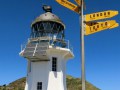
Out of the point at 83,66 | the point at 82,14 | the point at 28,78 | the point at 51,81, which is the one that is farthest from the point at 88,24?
the point at 28,78

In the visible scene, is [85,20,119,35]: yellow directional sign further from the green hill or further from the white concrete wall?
the green hill

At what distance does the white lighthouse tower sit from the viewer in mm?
22656

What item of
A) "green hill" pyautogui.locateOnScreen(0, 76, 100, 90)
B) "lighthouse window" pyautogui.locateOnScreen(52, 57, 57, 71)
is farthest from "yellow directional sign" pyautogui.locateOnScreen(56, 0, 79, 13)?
"green hill" pyautogui.locateOnScreen(0, 76, 100, 90)

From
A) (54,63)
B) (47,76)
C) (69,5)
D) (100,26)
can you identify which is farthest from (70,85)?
(100,26)

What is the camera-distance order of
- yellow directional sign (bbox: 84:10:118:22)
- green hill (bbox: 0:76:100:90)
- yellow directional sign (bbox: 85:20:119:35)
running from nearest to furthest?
yellow directional sign (bbox: 85:20:119:35), yellow directional sign (bbox: 84:10:118:22), green hill (bbox: 0:76:100:90)

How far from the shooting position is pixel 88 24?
1161 cm

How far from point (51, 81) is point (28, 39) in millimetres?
4640

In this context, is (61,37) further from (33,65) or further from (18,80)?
(18,80)

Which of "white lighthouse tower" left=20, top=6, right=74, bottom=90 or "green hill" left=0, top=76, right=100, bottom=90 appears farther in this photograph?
"green hill" left=0, top=76, right=100, bottom=90

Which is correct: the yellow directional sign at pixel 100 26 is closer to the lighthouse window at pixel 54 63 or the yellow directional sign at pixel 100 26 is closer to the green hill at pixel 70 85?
the lighthouse window at pixel 54 63

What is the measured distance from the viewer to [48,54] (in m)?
23.2

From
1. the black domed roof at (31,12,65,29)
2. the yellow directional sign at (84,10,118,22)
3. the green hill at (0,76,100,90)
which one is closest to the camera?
the yellow directional sign at (84,10,118,22)

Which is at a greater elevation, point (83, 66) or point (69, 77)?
point (83, 66)

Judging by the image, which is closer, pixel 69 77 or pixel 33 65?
pixel 33 65
